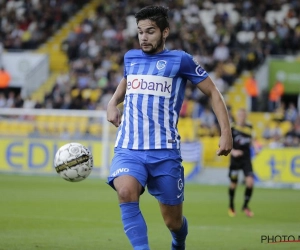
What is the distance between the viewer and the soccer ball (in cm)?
759

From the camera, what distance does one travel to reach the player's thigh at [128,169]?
266 inches

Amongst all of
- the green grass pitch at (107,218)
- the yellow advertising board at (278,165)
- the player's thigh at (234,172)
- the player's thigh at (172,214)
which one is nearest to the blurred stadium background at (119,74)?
the yellow advertising board at (278,165)

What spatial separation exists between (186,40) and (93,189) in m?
11.7

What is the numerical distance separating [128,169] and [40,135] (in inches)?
668

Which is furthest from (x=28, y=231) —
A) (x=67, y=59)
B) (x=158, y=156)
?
(x=67, y=59)

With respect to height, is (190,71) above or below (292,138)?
above

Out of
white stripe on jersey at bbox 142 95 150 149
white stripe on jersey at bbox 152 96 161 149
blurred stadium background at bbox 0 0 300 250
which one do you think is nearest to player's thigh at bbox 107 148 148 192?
white stripe on jersey at bbox 142 95 150 149

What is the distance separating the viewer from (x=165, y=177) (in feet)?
22.9

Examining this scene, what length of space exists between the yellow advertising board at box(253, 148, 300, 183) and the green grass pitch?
1054 mm

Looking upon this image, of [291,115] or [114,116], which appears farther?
[291,115]

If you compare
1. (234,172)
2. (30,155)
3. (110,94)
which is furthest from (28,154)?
(234,172)

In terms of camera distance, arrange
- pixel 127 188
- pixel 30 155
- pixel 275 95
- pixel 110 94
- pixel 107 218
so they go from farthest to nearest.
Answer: pixel 275 95 < pixel 110 94 < pixel 30 155 < pixel 107 218 < pixel 127 188

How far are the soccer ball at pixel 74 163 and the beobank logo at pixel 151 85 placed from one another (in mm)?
954

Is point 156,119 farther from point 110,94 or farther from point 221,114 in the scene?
point 110,94
